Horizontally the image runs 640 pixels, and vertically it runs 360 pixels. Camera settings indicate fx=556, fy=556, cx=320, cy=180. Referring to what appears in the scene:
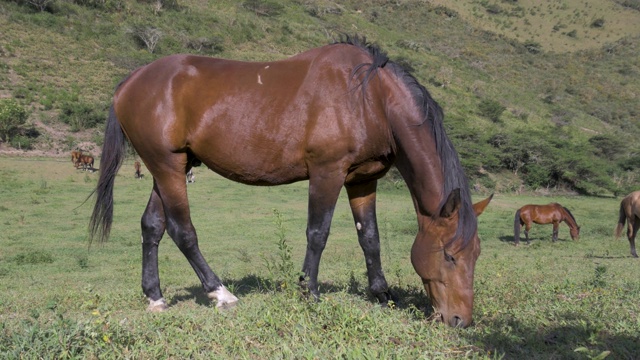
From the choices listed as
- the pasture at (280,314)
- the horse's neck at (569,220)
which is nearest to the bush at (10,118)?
the pasture at (280,314)

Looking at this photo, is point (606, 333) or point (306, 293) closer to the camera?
point (606, 333)

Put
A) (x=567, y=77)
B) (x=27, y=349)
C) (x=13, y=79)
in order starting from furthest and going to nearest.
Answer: (x=567, y=77) → (x=13, y=79) → (x=27, y=349)

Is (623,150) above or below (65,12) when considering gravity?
below

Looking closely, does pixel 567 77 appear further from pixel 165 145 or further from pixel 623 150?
pixel 165 145

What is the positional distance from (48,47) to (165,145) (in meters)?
38.9

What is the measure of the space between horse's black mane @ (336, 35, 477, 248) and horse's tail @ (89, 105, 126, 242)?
2.35 meters

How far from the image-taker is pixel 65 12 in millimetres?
44375

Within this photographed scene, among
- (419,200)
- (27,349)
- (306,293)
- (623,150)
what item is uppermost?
(419,200)

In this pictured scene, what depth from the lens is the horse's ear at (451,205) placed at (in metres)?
3.85

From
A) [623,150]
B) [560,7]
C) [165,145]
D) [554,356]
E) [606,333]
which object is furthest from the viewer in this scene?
[560,7]

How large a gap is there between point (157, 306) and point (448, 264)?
252 centimetres

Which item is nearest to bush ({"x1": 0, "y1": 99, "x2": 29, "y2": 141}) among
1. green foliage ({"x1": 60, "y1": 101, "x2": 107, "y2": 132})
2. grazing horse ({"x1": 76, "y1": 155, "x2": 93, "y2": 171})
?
green foliage ({"x1": 60, "y1": 101, "x2": 107, "y2": 132})

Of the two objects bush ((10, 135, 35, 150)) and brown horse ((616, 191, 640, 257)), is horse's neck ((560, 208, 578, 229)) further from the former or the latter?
bush ((10, 135, 35, 150))

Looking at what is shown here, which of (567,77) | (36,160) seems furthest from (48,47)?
(567,77)
